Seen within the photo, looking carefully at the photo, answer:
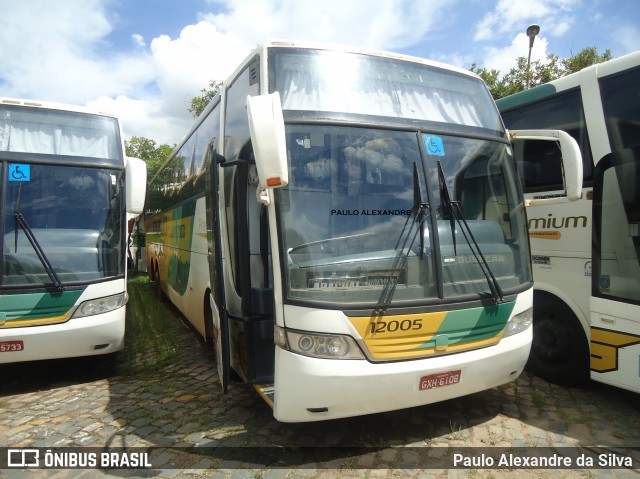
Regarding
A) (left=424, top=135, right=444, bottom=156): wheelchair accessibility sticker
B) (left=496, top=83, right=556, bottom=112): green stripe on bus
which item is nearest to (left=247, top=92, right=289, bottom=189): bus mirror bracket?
(left=424, top=135, right=444, bottom=156): wheelchair accessibility sticker

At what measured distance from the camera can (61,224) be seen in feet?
17.5

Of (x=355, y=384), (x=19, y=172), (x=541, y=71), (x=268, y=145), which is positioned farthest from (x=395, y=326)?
(x=541, y=71)

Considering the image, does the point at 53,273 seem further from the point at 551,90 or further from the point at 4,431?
the point at 551,90

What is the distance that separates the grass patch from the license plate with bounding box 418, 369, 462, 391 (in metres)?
4.01

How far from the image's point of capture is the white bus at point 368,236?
3.19 meters

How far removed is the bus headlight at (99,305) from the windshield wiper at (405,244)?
3.66m

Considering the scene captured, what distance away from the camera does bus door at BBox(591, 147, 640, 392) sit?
3.80 metres

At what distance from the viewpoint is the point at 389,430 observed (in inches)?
153

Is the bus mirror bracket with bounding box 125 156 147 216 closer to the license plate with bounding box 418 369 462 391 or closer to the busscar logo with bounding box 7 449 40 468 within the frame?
the busscar logo with bounding box 7 449 40 468

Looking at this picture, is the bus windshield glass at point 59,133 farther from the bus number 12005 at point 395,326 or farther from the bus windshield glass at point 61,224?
the bus number 12005 at point 395,326

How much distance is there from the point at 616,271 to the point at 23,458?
210 inches

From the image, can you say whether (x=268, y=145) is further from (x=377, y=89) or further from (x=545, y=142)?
(x=545, y=142)

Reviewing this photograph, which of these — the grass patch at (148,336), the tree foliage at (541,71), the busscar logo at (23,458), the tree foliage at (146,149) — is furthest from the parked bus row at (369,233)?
the tree foliage at (146,149)

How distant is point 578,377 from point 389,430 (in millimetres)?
2201
